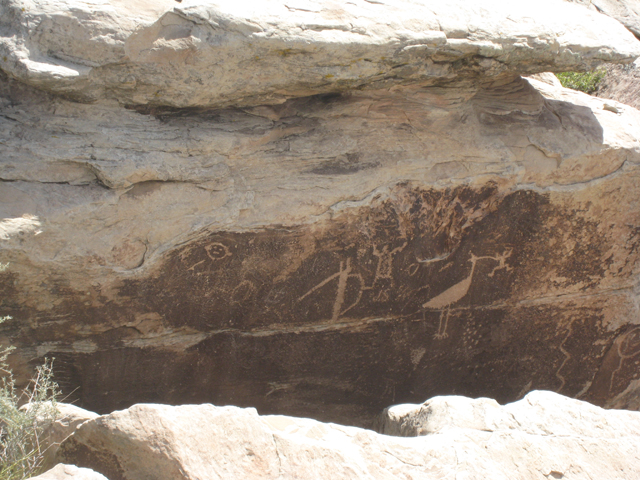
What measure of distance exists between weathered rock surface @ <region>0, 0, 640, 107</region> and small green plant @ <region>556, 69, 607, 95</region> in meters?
→ 2.15

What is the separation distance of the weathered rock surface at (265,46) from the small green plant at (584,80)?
2147 mm

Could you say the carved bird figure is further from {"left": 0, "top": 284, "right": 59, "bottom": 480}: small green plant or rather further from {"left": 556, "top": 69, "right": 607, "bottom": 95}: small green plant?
{"left": 556, "top": 69, "right": 607, "bottom": 95}: small green plant

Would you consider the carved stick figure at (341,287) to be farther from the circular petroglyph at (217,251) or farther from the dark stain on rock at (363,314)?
the circular petroglyph at (217,251)

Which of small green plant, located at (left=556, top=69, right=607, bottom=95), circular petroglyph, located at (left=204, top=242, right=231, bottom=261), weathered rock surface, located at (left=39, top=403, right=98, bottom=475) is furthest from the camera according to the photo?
small green plant, located at (left=556, top=69, right=607, bottom=95)

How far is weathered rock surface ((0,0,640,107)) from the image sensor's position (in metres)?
2.48

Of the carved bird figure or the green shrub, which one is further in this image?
Result: the carved bird figure

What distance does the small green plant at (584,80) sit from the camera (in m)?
5.01

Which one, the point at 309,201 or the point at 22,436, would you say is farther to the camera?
the point at 309,201

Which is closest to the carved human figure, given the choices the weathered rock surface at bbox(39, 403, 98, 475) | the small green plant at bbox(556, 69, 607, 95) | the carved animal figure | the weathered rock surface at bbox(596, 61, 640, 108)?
the carved animal figure

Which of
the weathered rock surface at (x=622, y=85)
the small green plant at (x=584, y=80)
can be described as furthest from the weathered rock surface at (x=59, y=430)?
the small green plant at (x=584, y=80)

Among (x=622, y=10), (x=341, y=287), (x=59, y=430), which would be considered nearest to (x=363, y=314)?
(x=341, y=287)

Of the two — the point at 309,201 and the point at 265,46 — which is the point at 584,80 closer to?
the point at 309,201

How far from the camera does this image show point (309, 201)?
294cm

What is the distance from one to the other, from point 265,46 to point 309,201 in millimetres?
778
